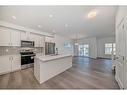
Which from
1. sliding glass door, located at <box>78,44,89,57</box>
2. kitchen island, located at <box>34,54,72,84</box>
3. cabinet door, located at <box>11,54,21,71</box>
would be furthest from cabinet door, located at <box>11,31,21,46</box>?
sliding glass door, located at <box>78,44,89,57</box>

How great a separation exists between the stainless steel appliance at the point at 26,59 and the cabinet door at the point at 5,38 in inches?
36.0

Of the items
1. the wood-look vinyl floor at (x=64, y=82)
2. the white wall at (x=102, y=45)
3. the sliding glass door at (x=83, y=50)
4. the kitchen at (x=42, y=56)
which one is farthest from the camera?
the sliding glass door at (x=83, y=50)

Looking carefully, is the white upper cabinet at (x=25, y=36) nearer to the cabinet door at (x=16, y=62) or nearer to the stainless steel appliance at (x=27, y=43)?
the stainless steel appliance at (x=27, y=43)

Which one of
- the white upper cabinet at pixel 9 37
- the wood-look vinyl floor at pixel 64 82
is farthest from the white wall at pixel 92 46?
the white upper cabinet at pixel 9 37

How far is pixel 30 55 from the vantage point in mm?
5098

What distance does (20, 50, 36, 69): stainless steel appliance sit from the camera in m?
4.73

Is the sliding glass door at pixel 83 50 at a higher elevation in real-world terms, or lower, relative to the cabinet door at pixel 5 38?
lower

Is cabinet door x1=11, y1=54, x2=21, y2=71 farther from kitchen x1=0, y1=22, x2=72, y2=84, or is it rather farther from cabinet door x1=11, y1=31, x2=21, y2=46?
cabinet door x1=11, y1=31, x2=21, y2=46

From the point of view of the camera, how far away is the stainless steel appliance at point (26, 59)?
4.73 metres

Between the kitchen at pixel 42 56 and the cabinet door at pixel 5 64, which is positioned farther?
the cabinet door at pixel 5 64
